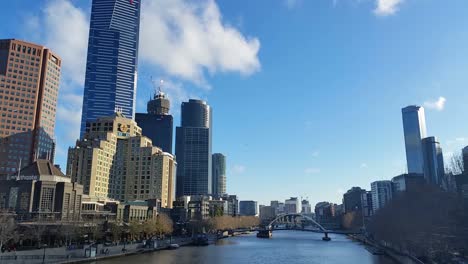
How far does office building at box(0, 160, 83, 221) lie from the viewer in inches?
3723

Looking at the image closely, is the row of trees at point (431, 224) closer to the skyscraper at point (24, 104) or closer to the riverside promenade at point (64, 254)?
the riverside promenade at point (64, 254)

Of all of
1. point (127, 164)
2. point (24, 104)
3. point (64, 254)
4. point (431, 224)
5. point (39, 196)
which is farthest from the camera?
point (24, 104)

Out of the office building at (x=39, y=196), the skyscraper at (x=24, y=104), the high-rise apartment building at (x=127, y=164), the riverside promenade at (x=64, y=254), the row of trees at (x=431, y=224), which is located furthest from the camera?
the skyscraper at (x=24, y=104)

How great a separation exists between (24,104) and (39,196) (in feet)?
308

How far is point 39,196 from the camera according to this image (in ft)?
316

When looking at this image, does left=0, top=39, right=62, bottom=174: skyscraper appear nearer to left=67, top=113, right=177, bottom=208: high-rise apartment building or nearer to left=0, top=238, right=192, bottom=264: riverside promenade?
left=67, top=113, right=177, bottom=208: high-rise apartment building

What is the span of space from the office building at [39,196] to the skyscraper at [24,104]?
7249cm

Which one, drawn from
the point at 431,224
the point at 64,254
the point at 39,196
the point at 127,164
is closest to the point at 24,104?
the point at 127,164

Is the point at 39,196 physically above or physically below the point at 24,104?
below

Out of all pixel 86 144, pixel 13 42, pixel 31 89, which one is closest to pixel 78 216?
pixel 86 144

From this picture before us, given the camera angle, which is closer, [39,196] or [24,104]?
[39,196]

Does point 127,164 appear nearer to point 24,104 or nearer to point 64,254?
point 24,104

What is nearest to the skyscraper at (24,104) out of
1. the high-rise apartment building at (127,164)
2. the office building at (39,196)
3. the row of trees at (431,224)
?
the high-rise apartment building at (127,164)

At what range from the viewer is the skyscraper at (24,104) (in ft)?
553
